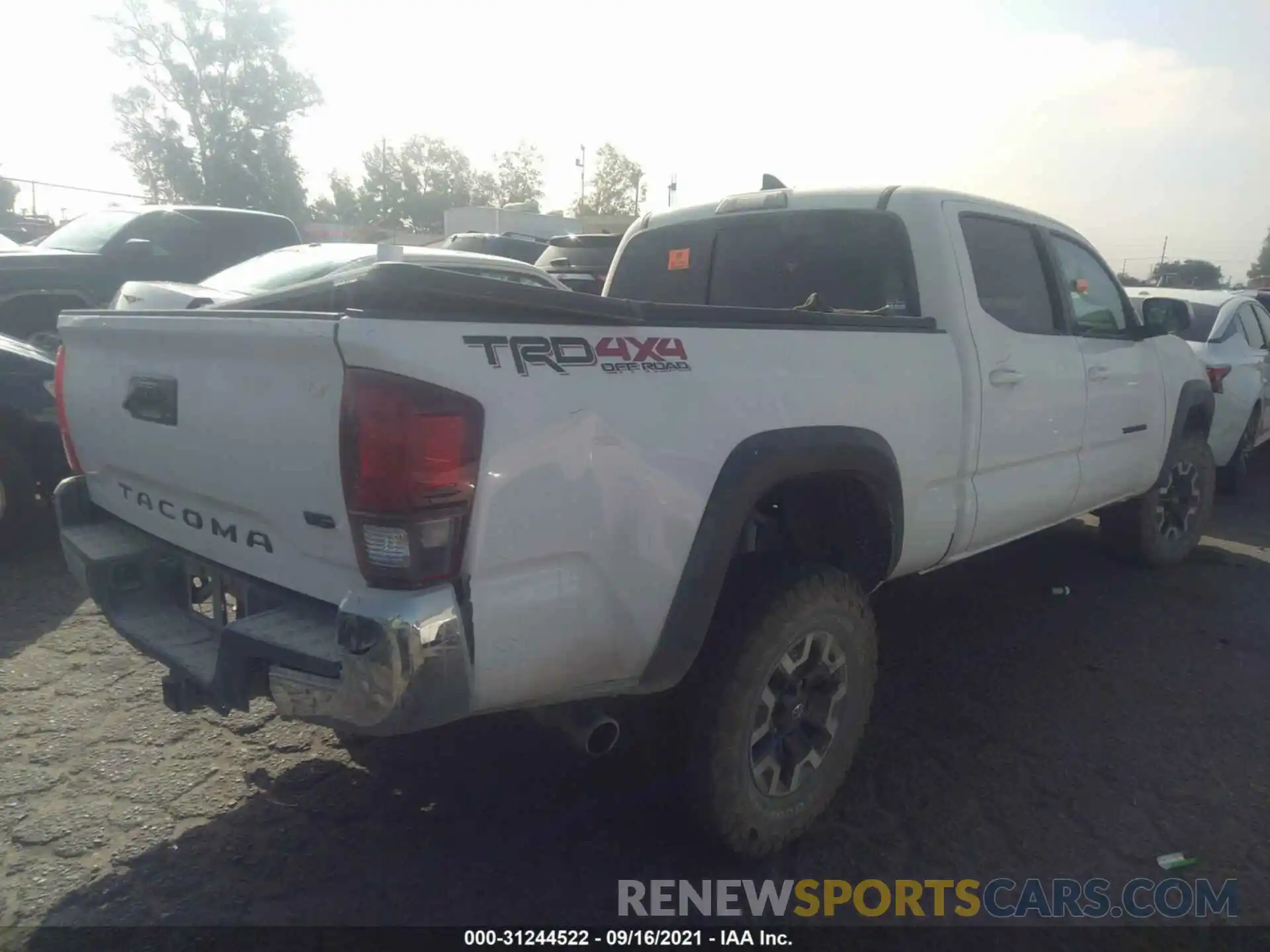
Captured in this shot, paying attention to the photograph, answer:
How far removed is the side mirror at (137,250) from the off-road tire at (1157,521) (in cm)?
821

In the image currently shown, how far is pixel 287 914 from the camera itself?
8.20 feet

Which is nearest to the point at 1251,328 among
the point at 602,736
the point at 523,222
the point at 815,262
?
the point at 815,262

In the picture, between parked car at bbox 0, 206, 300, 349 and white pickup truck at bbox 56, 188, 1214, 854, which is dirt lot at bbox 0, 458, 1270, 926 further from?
parked car at bbox 0, 206, 300, 349

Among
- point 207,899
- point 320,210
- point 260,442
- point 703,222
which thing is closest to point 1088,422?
point 703,222

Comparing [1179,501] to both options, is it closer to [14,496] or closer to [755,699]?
[755,699]

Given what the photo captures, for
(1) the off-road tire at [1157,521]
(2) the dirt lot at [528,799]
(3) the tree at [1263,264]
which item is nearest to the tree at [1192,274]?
(1) the off-road tire at [1157,521]

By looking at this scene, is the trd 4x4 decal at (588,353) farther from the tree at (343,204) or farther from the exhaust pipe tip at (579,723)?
the tree at (343,204)

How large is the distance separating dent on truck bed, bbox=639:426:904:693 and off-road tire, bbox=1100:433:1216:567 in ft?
11.5

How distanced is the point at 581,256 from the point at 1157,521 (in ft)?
21.8

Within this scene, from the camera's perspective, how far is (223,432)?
7.79 feet

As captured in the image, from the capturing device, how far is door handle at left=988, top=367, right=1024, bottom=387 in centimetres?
360

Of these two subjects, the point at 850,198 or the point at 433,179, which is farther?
the point at 433,179

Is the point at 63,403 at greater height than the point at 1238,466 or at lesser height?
greater

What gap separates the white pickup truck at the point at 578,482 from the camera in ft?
6.51
